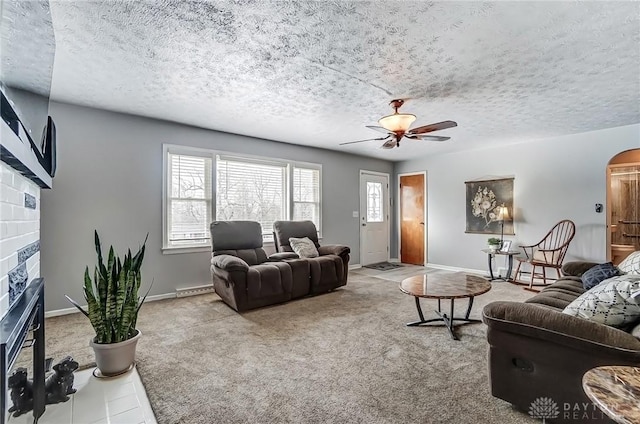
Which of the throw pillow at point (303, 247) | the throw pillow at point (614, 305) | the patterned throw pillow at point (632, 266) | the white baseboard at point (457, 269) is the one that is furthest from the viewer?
the white baseboard at point (457, 269)

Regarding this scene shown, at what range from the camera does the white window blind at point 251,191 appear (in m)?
4.55

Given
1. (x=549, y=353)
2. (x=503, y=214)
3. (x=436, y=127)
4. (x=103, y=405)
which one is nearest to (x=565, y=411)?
(x=549, y=353)

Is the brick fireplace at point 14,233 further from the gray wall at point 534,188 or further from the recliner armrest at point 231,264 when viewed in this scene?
the gray wall at point 534,188

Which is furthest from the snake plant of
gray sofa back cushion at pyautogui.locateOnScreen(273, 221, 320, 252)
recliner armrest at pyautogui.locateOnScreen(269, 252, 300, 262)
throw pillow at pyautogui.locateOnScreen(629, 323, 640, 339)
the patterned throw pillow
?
the patterned throw pillow

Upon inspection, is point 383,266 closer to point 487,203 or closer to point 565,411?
point 487,203

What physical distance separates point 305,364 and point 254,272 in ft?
4.79

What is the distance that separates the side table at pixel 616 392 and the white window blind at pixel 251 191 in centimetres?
429

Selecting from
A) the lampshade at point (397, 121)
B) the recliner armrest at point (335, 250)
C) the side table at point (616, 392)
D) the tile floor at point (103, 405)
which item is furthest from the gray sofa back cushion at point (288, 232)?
the side table at point (616, 392)

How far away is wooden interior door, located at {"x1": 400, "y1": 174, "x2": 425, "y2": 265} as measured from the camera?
6.61 meters

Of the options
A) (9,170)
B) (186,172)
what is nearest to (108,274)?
(9,170)

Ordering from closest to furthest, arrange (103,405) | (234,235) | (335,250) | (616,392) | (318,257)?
(616,392), (103,405), (234,235), (318,257), (335,250)

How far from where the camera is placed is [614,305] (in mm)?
1524

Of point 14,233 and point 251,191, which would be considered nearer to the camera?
point 14,233

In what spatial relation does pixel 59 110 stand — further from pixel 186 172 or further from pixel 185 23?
pixel 185 23
